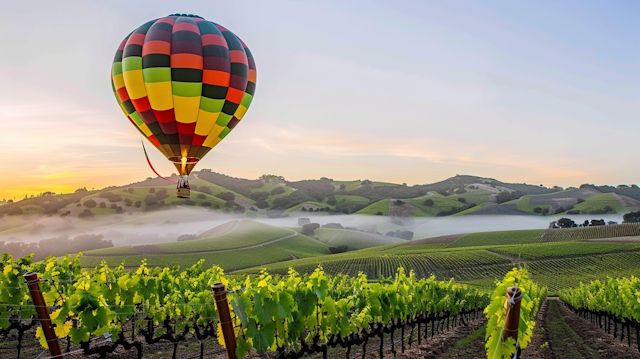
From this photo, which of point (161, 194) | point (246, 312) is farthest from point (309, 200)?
point (246, 312)

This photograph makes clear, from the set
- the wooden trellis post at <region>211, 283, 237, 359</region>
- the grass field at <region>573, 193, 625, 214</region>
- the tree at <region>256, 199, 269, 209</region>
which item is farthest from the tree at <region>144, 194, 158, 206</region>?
the grass field at <region>573, 193, 625, 214</region>

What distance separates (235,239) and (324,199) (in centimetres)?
7813

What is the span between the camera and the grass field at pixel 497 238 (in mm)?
85188

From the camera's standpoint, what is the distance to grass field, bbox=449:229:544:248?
85.2 metres

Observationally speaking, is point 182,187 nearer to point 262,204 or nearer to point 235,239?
point 235,239

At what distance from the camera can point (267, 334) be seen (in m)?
6.40

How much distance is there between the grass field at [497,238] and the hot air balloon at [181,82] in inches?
3065

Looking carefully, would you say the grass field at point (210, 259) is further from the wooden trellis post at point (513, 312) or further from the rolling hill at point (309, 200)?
the wooden trellis post at point (513, 312)

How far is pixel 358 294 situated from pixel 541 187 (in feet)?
660

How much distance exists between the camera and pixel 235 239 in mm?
92312

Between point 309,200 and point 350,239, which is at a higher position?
point 309,200

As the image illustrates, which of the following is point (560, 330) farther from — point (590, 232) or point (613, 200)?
point (613, 200)

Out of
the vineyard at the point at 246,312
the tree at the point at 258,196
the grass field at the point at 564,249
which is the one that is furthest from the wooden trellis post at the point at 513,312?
the tree at the point at 258,196

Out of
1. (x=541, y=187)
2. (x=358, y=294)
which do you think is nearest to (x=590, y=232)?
(x=358, y=294)
